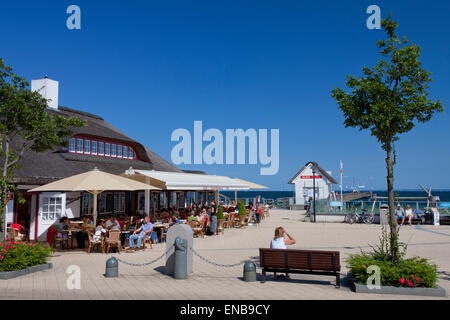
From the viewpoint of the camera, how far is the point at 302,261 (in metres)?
8.12

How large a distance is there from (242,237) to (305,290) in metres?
9.51

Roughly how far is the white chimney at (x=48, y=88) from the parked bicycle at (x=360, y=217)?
2035 cm

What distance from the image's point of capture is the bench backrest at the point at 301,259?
311 inches

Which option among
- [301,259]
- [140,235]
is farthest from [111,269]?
[140,235]

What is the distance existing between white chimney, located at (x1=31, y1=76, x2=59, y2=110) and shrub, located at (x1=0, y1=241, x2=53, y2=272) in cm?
1636

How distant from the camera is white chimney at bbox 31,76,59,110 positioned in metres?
23.9

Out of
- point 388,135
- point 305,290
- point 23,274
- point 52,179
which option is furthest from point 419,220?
point 23,274

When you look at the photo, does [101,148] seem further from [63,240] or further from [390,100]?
[390,100]

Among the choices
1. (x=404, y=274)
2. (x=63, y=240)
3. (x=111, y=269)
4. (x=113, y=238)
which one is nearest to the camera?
(x=404, y=274)

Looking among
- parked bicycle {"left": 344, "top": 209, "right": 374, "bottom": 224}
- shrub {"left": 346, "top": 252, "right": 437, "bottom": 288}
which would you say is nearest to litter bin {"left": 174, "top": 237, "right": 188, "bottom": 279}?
→ shrub {"left": 346, "top": 252, "right": 437, "bottom": 288}

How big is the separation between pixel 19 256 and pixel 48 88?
1786 centimetres

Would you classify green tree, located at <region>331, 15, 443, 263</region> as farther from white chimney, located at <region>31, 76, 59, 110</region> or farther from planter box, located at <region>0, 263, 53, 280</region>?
white chimney, located at <region>31, 76, 59, 110</region>

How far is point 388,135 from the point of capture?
894 centimetres
